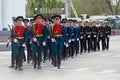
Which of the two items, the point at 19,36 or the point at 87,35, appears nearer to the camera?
the point at 19,36

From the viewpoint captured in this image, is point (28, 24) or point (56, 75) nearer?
point (56, 75)

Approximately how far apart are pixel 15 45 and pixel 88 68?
270 centimetres

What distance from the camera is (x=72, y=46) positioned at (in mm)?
21906

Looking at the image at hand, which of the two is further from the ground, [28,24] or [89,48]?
[28,24]

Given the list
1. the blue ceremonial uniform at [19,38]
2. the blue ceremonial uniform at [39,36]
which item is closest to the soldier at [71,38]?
the blue ceremonial uniform at [39,36]

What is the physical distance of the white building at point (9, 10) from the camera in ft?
137

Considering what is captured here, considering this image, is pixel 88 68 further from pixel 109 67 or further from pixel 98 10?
pixel 98 10

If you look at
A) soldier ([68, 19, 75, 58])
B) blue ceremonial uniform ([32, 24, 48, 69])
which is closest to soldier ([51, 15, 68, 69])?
blue ceremonial uniform ([32, 24, 48, 69])

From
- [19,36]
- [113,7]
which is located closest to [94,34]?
[19,36]

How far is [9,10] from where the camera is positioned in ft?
137

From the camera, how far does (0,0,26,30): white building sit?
1641 inches

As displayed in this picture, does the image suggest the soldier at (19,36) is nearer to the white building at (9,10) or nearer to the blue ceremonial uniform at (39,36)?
the blue ceremonial uniform at (39,36)

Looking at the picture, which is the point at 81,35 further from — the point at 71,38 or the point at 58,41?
the point at 58,41

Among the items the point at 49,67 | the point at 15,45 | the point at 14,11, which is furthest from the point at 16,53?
the point at 14,11
